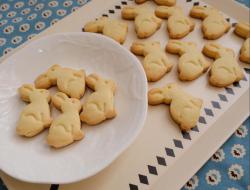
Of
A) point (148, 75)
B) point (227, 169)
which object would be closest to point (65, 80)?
point (148, 75)

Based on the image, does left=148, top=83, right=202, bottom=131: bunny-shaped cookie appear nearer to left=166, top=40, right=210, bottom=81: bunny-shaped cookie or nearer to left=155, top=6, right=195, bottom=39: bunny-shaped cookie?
left=166, top=40, right=210, bottom=81: bunny-shaped cookie

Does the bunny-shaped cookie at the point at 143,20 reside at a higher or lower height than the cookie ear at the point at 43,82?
higher

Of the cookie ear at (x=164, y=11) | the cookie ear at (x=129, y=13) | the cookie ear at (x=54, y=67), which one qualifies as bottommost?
the cookie ear at (x=54, y=67)

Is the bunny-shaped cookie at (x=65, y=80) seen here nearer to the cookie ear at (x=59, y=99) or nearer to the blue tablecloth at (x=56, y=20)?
the cookie ear at (x=59, y=99)

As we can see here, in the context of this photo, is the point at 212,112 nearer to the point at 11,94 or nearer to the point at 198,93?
the point at 198,93

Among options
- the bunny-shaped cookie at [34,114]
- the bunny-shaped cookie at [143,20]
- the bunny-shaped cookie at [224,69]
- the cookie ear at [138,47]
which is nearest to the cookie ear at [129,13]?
the bunny-shaped cookie at [143,20]

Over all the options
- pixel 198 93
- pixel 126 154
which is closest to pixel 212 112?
pixel 198 93

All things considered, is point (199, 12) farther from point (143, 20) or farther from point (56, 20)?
point (56, 20)
